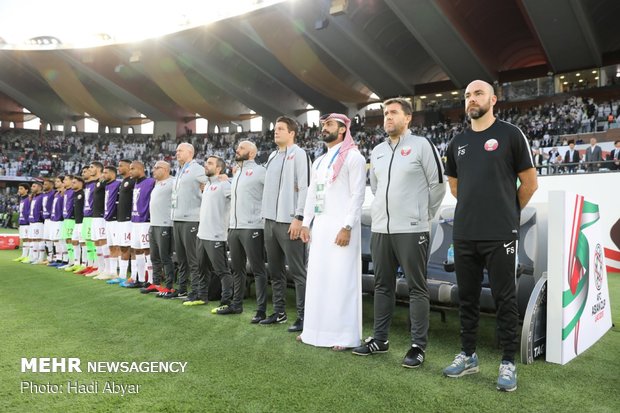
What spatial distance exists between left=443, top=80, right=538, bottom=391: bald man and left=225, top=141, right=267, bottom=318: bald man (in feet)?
7.24

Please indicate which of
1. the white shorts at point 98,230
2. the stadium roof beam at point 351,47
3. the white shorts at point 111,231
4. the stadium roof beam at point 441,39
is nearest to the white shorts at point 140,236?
the white shorts at point 111,231

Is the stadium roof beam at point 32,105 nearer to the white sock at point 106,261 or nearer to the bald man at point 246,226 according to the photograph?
the white sock at point 106,261

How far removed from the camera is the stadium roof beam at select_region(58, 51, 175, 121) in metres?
32.2

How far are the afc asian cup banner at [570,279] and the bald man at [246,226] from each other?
2.57 meters

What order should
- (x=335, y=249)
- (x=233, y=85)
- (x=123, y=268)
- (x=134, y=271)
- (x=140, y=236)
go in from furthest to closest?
1. (x=233, y=85)
2. (x=123, y=268)
3. (x=134, y=271)
4. (x=140, y=236)
5. (x=335, y=249)

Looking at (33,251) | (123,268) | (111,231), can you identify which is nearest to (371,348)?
(123,268)

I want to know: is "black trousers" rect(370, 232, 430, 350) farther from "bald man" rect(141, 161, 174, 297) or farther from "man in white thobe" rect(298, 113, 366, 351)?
"bald man" rect(141, 161, 174, 297)

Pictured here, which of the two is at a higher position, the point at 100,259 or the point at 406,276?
the point at 406,276

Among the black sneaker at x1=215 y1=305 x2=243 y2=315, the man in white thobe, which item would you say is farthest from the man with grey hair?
the man in white thobe

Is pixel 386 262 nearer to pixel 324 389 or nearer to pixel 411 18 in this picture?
pixel 324 389

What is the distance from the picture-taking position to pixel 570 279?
3385mm

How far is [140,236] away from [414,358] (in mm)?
4910

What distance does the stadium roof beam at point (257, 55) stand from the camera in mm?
26203

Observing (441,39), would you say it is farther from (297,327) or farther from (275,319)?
(297,327)
